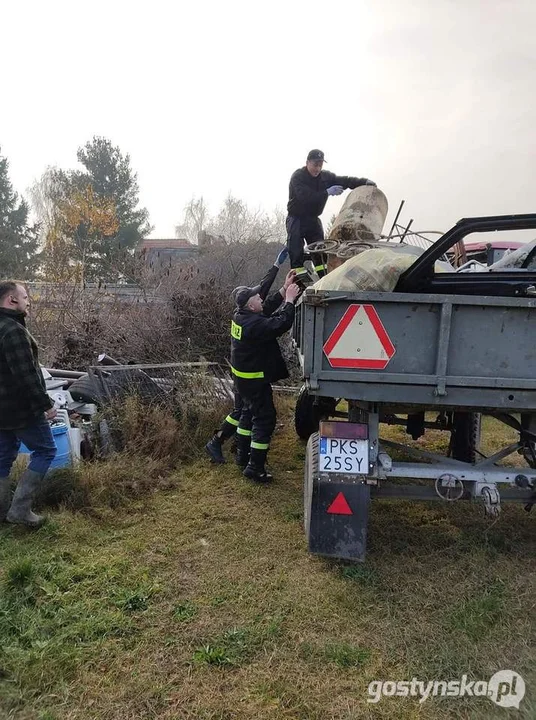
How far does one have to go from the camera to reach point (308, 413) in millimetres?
5543

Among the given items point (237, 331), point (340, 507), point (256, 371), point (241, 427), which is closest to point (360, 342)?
point (340, 507)

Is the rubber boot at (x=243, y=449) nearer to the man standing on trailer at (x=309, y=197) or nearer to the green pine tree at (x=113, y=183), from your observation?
the man standing on trailer at (x=309, y=197)

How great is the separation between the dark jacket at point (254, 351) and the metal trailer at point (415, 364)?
147cm

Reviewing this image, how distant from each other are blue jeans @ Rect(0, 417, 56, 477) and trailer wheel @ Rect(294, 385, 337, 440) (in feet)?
8.13

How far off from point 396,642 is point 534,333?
1774mm

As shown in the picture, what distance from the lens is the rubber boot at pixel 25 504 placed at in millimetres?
3510

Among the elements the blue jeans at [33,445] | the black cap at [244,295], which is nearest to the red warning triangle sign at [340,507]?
the blue jeans at [33,445]

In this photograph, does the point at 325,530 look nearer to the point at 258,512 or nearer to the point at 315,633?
the point at 315,633

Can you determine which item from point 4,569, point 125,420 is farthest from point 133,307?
point 4,569

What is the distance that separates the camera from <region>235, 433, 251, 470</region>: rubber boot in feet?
16.2

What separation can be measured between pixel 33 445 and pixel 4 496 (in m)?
0.44

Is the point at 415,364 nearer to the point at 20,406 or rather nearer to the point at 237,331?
the point at 237,331

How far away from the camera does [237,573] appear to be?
3.09 m

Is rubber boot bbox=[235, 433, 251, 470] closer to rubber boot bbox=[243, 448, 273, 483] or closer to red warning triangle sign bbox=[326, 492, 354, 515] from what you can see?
rubber boot bbox=[243, 448, 273, 483]
